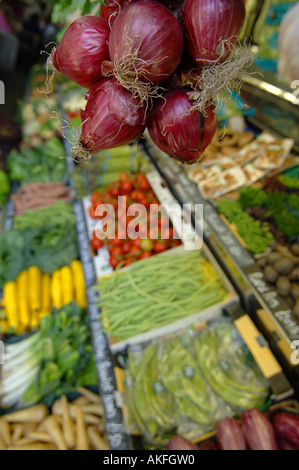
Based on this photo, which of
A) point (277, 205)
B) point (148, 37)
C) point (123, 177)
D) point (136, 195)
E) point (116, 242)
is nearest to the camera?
point (148, 37)

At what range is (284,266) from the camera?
6.57ft

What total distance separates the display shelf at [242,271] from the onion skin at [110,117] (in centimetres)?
78

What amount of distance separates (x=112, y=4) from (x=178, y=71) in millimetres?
242

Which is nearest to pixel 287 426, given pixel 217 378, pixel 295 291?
pixel 217 378

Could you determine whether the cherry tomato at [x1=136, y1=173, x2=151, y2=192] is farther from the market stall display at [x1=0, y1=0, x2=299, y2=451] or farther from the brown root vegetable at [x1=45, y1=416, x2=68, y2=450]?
the brown root vegetable at [x1=45, y1=416, x2=68, y2=450]

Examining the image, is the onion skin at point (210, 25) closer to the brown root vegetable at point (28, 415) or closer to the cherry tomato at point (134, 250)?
the cherry tomato at point (134, 250)

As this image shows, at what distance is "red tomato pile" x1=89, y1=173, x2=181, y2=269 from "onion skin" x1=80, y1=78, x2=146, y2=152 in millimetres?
1891

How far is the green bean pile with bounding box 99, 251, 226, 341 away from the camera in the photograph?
7.28ft

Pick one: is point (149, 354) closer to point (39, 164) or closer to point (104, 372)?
point (104, 372)

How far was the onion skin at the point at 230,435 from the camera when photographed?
5.20 feet

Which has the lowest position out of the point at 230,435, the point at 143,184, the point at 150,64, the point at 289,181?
the point at 230,435

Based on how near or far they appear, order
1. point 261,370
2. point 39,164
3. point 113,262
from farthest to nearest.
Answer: point 39,164
point 113,262
point 261,370

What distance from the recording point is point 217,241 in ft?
7.85

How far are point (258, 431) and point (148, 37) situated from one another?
1881 mm
